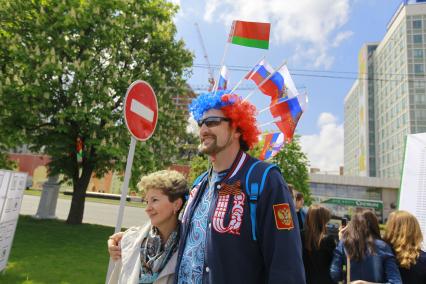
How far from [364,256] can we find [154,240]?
7.41ft

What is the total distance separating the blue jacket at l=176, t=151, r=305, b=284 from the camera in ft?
5.82

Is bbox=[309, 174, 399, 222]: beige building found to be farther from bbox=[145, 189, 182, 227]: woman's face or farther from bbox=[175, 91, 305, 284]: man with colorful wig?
bbox=[175, 91, 305, 284]: man with colorful wig

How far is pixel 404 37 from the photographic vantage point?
206 feet

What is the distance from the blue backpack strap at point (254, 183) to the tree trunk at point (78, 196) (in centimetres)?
1270

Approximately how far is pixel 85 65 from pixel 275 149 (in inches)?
336

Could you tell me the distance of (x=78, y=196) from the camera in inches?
525

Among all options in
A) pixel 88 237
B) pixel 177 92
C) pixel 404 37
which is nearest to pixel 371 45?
pixel 404 37

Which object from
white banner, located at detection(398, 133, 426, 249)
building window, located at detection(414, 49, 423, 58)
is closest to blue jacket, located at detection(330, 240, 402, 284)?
white banner, located at detection(398, 133, 426, 249)

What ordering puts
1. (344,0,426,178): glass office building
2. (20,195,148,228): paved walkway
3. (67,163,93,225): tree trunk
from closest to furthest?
(67,163,93,225): tree trunk < (20,195,148,228): paved walkway < (344,0,426,178): glass office building

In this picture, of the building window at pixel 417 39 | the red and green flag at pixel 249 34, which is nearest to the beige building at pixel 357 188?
the building window at pixel 417 39

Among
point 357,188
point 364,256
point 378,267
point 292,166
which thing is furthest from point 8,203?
point 357,188

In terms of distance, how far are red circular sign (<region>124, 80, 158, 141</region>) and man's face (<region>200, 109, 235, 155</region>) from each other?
1.67m

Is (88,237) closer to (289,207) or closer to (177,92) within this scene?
(177,92)

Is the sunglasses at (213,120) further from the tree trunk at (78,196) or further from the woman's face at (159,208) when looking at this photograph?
the tree trunk at (78,196)
